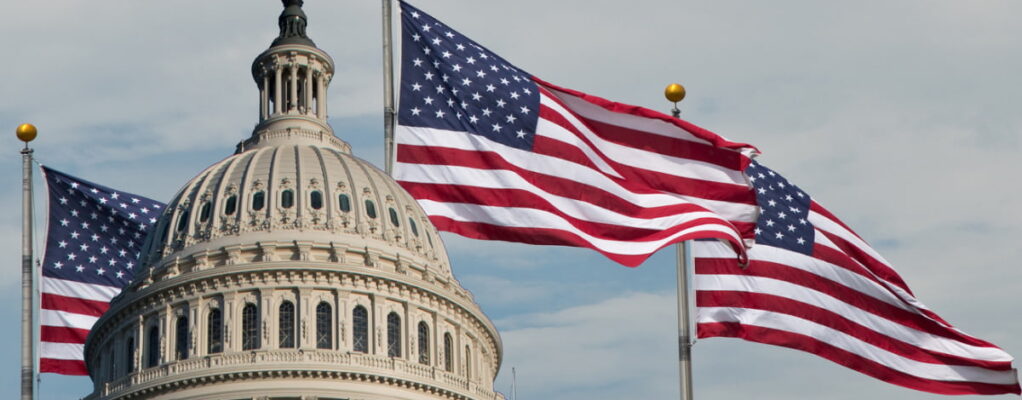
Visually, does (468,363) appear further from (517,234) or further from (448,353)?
(517,234)

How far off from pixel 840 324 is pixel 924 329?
8.40 feet

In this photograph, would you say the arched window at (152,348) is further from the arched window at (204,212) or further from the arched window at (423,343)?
the arched window at (423,343)

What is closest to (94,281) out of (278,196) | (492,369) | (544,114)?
(278,196)

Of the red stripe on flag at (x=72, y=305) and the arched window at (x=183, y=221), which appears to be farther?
the arched window at (x=183, y=221)

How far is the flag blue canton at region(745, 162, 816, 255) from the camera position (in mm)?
55625

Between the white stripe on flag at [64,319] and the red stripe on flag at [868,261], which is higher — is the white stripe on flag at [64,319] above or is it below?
above

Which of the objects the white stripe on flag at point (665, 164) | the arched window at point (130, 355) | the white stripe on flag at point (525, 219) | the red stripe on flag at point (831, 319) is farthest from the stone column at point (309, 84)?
the red stripe on flag at point (831, 319)

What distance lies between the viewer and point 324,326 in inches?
3637

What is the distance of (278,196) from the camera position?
9669 cm

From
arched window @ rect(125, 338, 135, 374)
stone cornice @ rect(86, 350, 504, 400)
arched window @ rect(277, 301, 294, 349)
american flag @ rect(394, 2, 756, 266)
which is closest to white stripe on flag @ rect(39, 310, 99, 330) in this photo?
arched window @ rect(125, 338, 135, 374)

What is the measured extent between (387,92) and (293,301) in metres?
35.5

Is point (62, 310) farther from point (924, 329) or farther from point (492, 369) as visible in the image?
point (924, 329)

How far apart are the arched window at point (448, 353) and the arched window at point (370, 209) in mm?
6768

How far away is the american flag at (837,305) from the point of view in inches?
2147
